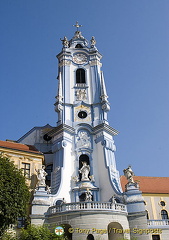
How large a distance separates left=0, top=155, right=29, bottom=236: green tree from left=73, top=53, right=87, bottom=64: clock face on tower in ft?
66.5

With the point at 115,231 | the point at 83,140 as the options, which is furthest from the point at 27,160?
the point at 115,231

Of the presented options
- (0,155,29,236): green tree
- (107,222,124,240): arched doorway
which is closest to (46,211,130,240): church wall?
(107,222,124,240): arched doorway

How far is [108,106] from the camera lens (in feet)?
105

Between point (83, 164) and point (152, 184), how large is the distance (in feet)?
37.8

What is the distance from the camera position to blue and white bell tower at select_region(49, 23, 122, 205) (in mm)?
26688

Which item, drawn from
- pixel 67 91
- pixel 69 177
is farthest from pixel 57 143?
pixel 67 91

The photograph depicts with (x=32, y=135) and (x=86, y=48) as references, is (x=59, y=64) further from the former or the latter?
(x=32, y=135)

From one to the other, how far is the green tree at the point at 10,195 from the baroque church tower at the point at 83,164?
4.33 meters

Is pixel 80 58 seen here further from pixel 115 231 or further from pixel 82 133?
pixel 115 231

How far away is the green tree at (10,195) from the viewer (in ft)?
57.3

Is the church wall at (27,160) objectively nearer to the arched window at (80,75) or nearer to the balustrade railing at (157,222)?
the balustrade railing at (157,222)

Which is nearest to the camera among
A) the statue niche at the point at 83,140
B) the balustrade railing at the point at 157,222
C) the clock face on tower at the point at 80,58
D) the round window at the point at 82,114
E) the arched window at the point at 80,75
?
the balustrade railing at the point at 157,222

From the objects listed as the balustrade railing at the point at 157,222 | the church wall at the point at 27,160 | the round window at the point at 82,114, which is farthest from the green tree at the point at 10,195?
the round window at the point at 82,114

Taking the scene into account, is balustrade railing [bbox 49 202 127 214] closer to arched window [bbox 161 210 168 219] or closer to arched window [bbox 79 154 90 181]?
arched window [bbox 79 154 90 181]
